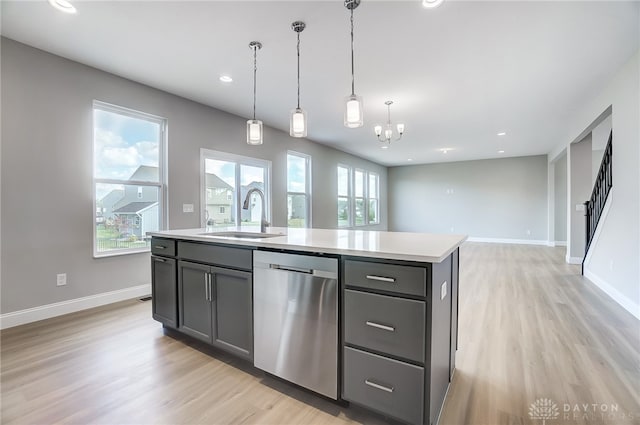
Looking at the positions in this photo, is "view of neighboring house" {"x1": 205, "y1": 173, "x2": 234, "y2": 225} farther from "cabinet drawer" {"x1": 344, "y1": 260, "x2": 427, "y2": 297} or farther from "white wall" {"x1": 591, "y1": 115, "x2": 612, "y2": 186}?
"white wall" {"x1": 591, "y1": 115, "x2": 612, "y2": 186}

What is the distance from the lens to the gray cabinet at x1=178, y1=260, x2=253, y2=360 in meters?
1.95

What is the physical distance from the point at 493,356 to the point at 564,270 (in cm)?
413

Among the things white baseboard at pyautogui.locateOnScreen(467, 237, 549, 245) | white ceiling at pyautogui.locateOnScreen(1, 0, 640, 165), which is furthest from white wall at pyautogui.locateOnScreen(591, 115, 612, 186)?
white baseboard at pyautogui.locateOnScreen(467, 237, 549, 245)

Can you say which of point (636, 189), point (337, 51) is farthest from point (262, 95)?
point (636, 189)

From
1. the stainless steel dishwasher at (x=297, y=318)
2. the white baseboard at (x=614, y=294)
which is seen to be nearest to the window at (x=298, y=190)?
the stainless steel dishwasher at (x=297, y=318)

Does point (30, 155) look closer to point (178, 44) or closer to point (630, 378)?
point (178, 44)

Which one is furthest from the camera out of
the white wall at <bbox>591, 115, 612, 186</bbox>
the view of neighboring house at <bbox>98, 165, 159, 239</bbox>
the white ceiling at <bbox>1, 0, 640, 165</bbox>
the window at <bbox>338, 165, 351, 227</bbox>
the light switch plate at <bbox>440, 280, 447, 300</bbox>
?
the window at <bbox>338, 165, 351, 227</bbox>

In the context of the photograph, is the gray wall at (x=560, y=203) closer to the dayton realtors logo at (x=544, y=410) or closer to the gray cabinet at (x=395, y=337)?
the dayton realtors logo at (x=544, y=410)

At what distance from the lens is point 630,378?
6.12ft

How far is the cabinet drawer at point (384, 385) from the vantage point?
1343mm

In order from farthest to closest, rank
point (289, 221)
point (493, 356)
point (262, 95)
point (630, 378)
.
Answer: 1. point (289, 221)
2. point (262, 95)
3. point (493, 356)
4. point (630, 378)

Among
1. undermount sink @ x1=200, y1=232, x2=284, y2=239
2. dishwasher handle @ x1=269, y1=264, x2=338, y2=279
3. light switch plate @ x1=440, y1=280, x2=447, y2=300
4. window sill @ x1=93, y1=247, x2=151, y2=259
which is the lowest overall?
window sill @ x1=93, y1=247, x2=151, y2=259

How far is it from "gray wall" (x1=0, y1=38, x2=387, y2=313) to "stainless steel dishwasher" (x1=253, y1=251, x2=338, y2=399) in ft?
8.30

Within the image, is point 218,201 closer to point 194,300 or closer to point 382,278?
point 194,300
